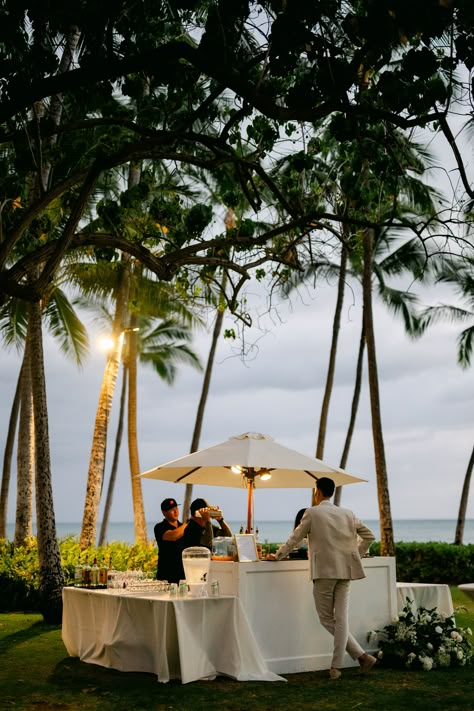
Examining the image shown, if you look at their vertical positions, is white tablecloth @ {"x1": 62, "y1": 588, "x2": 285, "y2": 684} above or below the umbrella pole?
below

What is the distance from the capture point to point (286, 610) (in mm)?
8945

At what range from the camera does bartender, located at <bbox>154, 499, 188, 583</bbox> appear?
9.88 metres

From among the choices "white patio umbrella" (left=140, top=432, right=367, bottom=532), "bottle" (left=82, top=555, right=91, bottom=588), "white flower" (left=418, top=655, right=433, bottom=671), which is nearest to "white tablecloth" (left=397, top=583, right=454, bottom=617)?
"white flower" (left=418, top=655, right=433, bottom=671)

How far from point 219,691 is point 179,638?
0.56 meters

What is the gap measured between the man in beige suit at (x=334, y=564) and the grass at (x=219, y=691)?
0.28 meters

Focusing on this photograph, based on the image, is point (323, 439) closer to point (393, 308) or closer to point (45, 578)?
point (393, 308)

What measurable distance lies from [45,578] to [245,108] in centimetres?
749

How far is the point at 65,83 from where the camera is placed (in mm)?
6320

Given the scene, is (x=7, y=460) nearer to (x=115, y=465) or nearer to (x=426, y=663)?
(x=115, y=465)

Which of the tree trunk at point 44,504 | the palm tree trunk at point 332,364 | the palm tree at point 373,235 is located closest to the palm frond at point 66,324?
the palm tree at point 373,235

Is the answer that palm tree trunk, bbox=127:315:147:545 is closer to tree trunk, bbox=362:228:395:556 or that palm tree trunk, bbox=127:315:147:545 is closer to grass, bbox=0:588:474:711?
tree trunk, bbox=362:228:395:556

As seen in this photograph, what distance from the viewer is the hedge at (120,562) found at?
14.4 meters

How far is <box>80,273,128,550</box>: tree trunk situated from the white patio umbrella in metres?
8.25

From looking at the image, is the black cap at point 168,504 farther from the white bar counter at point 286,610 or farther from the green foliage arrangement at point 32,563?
the green foliage arrangement at point 32,563
